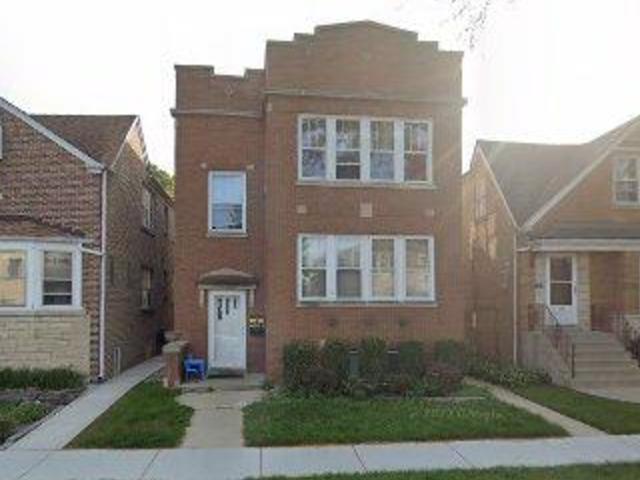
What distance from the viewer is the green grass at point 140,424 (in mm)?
12172

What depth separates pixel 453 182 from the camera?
19953 mm

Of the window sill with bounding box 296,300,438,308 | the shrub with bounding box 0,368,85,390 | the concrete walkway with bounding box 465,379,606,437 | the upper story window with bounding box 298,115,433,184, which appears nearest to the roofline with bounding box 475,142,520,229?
the upper story window with bounding box 298,115,433,184

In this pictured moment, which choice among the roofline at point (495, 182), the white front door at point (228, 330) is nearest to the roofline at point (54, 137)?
the white front door at point (228, 330)

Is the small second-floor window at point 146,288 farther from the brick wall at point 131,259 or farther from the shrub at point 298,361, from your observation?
the shrub at point 298,361

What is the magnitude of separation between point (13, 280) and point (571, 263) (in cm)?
1571

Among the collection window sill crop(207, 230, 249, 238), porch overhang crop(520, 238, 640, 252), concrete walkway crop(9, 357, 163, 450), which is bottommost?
concrete walkway crop(9, 357, 163, 450)

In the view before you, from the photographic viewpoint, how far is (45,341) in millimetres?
19156

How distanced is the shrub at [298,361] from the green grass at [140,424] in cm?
267

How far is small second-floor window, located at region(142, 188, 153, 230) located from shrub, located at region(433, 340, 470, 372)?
1237 cm

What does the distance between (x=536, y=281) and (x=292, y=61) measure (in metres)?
9.50

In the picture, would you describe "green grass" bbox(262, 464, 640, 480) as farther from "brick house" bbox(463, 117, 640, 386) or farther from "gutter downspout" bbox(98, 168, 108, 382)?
"gutter downspout" bbox(98, 168, 108, 382)

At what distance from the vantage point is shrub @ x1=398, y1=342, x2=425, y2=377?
60.6ft

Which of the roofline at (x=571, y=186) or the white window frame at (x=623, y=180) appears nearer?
the roofline at (x=571, y=186)

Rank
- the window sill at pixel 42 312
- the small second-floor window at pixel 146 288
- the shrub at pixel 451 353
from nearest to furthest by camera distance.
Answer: the shrub at pixel 451 353, the window sill at pixel 42 312, the small second-floor window at pixel 146 288
